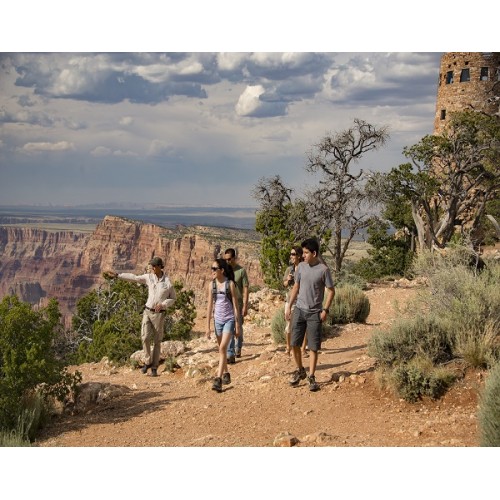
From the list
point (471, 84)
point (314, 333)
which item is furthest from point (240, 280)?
point (471, 84)

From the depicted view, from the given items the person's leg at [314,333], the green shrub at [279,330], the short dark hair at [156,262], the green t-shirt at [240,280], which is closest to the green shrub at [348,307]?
the green shrub at [279,330]

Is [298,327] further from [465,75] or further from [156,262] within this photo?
[465,75]

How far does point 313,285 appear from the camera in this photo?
670 centimetres

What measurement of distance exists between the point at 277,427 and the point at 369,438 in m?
0.92

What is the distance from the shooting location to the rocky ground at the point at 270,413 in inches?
219

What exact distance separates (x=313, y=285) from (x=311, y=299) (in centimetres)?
15

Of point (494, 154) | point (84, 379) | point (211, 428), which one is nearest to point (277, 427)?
point (211, 428)

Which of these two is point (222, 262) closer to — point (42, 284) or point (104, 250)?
point (104, 250)

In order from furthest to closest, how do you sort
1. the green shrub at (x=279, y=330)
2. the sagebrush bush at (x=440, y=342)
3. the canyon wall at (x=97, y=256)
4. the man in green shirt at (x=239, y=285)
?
the canyon wall at (x=97, y=256), the green shrub at (x=279, y=330), the man in green shirt at (x=239, y=285), the sagebrush bush at (x=440, y=342)

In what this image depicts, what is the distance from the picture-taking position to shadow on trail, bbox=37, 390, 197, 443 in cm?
647

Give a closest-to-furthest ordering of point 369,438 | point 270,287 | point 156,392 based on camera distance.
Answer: point 369,438, point 156,392, point 270,287

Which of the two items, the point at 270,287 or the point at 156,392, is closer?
the point at 156,392

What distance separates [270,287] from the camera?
1823cm

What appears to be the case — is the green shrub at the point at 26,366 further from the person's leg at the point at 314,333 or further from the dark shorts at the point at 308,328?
the person's leg at the point at 314,333
